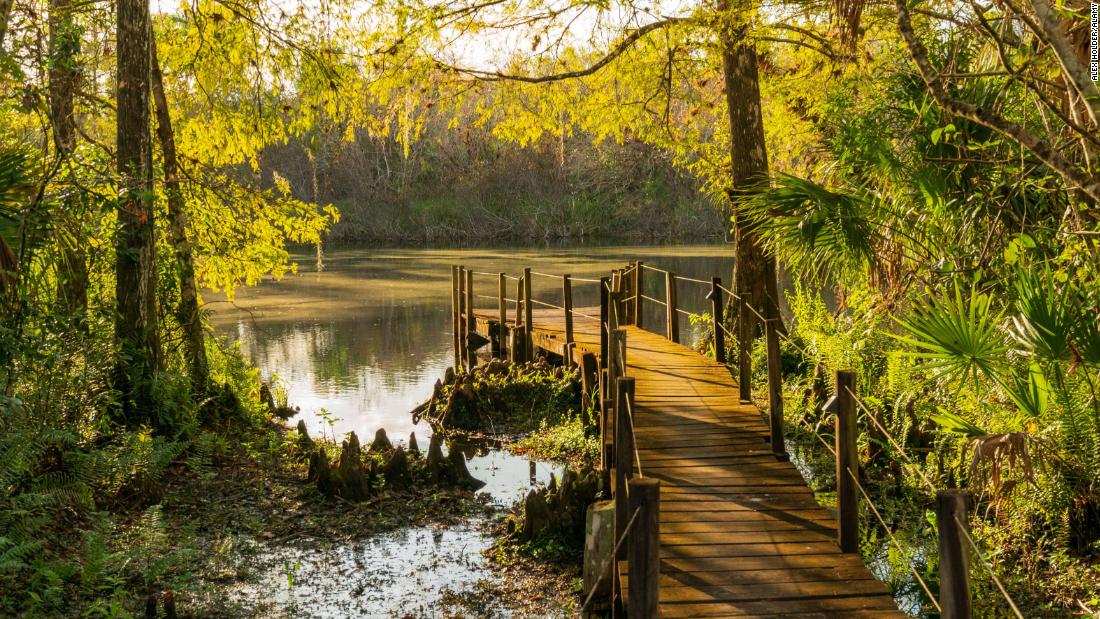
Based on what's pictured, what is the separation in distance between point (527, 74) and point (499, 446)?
5493 mm

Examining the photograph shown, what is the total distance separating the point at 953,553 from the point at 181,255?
9127 millimetres

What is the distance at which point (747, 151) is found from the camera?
12.5 metres

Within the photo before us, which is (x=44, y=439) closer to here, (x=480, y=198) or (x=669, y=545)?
(x=669, y=545)

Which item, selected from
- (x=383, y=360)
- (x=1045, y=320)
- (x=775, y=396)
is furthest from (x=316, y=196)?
(x=1045, y=320)

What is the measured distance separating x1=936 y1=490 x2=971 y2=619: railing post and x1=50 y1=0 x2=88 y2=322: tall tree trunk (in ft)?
18.5

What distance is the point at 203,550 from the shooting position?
24.7ft

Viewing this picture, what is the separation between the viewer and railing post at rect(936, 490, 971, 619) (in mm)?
3521

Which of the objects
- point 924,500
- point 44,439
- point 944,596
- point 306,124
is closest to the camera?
point 944,596

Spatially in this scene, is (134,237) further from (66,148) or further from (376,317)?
(376,317)

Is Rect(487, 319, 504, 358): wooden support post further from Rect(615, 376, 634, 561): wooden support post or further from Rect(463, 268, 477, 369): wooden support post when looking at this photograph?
Rect(615, 376, 634, 561): wooden support post

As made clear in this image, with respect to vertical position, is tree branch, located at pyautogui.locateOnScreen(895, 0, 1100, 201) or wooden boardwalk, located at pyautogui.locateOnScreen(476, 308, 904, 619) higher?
tree branch, located at pyautogui.locateOnScreen(895, 0, 1100, 201)

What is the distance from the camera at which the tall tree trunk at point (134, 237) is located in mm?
9031

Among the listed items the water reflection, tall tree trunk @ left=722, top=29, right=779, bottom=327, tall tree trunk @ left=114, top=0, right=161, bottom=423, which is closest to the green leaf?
tall tree trunk @ left=722, top=29, right=779, bottom=327

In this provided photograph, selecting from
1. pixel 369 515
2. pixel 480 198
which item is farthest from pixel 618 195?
pixel 369 515
